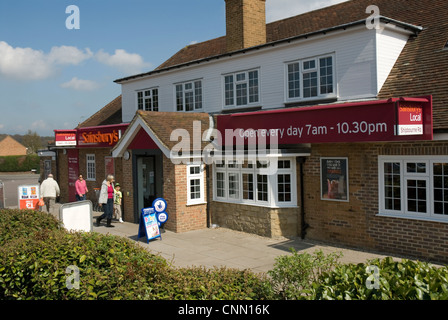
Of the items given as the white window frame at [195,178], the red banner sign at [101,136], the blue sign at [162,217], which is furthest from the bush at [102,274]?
the red banner sign at [101,136]

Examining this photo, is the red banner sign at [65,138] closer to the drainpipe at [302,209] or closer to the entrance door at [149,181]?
the entrance door at [149,181]

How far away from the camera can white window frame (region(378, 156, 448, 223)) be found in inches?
396

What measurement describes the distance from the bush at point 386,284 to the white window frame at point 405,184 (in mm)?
6082

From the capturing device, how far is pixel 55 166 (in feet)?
80.4

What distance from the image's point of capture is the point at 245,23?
17047 millimetres

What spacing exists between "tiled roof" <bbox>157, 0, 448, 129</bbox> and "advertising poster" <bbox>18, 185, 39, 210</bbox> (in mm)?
11453

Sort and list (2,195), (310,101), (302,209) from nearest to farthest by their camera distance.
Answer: (302,209) < (310,101) < (2,195)

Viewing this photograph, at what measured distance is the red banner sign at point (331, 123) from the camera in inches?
379

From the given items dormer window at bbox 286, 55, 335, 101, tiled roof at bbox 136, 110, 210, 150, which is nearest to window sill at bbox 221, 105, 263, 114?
tiled roof at bbox 136, 110, 210, 150

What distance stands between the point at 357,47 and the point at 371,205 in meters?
4.61

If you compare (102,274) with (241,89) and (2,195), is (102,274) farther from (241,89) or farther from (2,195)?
(2,195)

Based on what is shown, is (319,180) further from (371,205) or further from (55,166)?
(55,166)

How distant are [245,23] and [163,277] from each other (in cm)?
1381

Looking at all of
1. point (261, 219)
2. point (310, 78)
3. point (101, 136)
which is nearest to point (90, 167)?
point (101, 136)
